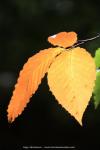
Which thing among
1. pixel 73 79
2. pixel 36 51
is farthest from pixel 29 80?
pixel 36 51

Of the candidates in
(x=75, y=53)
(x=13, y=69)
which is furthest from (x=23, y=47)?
(x=75, y=53)

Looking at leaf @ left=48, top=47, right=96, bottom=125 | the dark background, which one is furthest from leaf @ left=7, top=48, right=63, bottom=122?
the dark background

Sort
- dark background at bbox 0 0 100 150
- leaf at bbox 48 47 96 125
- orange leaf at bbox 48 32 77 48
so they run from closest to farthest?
leaf at bbox 48 47 96 125, orange leaf at bbox 48 32 77 48, dark background at bbox 0 0 100 150

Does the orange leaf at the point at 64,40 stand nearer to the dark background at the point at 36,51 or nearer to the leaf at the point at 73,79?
the leaf at the point at 73,79

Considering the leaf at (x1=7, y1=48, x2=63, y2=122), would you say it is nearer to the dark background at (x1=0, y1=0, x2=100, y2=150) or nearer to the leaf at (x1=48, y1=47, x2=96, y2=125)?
the leaf at (x1=48, y1=47, x2=96, y2=125)

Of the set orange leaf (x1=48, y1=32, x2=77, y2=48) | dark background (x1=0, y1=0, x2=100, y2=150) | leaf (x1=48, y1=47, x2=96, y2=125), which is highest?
dark background (x1=0, y1=0, x2=100, y2=150)

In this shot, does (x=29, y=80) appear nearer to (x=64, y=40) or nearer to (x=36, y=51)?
(x=64, y=40)
